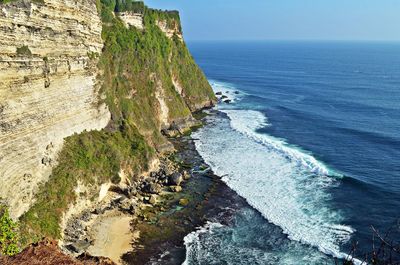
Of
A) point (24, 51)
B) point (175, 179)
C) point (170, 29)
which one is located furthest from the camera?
point (170, 29)

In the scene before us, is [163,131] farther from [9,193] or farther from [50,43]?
[9,193]

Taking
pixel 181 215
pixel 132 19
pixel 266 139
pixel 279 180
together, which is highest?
pixel 132 19

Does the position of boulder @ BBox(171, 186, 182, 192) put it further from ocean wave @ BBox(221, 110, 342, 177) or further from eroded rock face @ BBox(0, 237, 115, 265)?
eroded rock face @ BBox(0, 237, 115, 265)

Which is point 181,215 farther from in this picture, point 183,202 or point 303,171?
point 303,171

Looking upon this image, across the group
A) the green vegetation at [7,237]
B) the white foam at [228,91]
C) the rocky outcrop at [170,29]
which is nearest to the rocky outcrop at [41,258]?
the green vegetation at [7,237]

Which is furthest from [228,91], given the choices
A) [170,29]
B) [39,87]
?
[39,87]

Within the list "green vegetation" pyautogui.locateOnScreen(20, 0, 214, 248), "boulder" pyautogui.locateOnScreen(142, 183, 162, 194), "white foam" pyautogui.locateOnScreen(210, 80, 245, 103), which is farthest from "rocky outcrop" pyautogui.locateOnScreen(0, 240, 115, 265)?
"white foam" pyautogui.locateOnScreen(210, 80, 245, 103)

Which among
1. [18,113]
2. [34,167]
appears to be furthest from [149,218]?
[18,113]
